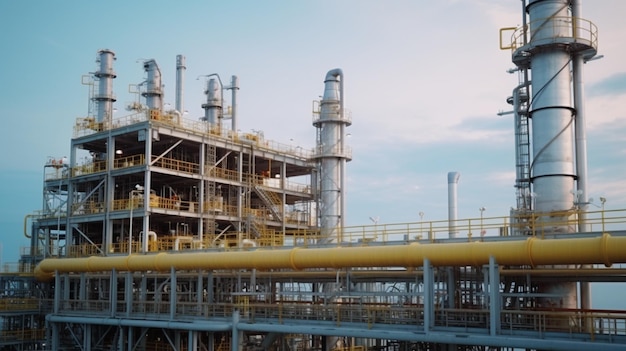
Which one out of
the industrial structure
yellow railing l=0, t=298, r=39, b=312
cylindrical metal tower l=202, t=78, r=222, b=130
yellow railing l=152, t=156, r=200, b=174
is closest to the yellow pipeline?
the industrial structure

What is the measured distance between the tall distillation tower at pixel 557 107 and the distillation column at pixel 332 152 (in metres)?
19.2

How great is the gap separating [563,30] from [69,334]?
1412 inches

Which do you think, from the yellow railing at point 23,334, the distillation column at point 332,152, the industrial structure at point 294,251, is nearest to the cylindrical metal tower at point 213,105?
the industrial structure at point 294,251

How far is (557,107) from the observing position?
29.7 metres

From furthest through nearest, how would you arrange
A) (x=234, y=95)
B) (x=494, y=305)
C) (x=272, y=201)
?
1. (x=234, y=95)
2. (x=272, y=201)
3. (x=494, y=305)

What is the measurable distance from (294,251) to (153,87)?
2727 centimetres

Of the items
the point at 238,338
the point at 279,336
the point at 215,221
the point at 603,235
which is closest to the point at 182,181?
the point at 215,221

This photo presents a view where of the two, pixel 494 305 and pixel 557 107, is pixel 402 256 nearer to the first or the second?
pixel 494 305

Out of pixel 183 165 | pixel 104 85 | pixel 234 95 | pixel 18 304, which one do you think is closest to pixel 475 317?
pixel 183 165

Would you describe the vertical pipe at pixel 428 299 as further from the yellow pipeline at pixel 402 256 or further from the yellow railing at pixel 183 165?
the yellow railing at pixel 183 165

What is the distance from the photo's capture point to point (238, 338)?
1237 inches

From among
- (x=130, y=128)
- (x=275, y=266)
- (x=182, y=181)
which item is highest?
(x=130, y=128)

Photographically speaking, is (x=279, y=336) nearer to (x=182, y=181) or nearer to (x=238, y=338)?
(x=238, y=338)

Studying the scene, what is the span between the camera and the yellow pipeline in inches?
885
